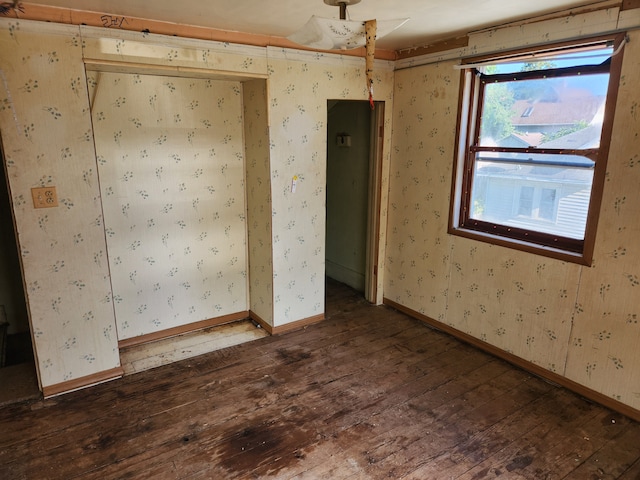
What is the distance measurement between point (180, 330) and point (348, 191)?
7.15ft

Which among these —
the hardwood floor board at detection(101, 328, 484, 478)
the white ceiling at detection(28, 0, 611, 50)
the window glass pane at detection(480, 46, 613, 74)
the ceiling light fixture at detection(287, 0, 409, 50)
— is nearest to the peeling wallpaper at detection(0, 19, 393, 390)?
the white ceiling at detection(28, 0, 611, 50)

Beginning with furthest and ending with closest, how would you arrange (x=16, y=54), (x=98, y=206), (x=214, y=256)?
1. (x=214, y=256)
2. (x=98, y=206)
3. (x=16, y=54)

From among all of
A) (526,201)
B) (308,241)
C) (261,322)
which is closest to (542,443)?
(526,201)

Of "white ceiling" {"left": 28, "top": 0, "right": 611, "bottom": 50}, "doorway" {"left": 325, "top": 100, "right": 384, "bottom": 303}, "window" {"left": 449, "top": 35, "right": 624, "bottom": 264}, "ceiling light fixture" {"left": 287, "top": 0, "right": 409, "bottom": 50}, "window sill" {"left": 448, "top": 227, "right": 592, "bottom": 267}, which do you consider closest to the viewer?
"ceiling light fixture" {"left": 287, "top": 0, "right": 409, "bottom": 50}

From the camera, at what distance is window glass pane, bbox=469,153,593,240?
→ 101 inches

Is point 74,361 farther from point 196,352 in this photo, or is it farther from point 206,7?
point 206,7

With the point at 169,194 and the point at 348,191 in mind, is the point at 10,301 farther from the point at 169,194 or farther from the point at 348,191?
the point at 348,191

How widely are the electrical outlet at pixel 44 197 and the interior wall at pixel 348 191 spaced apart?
267cm

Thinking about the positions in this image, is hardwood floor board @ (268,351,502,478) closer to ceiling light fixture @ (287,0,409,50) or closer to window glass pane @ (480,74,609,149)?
window glass pane @ (480,74,609,149)

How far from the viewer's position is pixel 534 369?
9.43 feet

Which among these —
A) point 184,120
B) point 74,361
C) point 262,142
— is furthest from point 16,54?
point 74,361

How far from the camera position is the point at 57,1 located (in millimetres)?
2184

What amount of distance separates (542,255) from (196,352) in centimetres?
259

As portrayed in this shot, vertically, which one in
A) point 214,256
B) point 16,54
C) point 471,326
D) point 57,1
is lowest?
point 471,326
